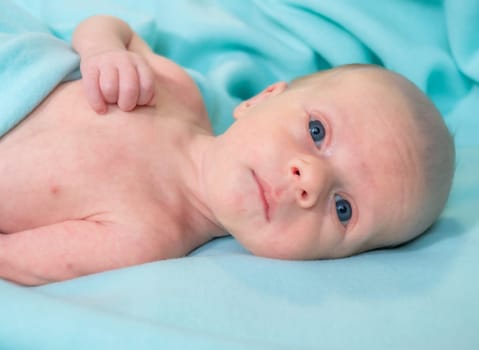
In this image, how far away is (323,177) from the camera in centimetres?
90

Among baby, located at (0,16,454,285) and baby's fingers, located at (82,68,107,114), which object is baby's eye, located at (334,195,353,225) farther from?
baby's fingers, located at (82,68,107,114)

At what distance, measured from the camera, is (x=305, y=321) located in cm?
78

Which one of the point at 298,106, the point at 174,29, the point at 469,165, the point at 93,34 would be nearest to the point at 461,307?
the point at 298,106

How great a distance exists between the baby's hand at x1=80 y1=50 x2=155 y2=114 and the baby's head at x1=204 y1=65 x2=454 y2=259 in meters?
0.18

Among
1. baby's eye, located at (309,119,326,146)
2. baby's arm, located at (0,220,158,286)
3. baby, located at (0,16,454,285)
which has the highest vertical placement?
baby's eye, located at (309,119,326,146)

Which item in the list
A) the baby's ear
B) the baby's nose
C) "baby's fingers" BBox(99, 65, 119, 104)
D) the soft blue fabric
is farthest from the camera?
the baby's ear

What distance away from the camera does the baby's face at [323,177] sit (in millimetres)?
928

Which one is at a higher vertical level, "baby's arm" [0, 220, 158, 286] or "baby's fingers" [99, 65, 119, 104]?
"baby's fingers" [99, 65, 119, 104]

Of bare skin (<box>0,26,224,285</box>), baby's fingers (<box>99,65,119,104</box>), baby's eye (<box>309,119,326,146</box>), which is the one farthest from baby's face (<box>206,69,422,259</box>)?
baby's fingers (<box>99,65,119,104</box>)

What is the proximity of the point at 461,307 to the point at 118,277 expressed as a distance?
1.59ft

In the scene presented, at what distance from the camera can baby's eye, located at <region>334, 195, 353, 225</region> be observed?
962 millimetres


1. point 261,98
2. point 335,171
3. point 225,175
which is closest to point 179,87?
point 261,98

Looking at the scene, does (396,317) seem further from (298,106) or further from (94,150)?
(94,150)

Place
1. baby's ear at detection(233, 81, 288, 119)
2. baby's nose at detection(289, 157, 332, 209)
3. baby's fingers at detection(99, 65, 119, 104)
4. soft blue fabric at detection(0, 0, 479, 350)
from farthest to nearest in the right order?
baby's ear at detection(233, 81, 288, 119) < baby's fingers at detection(99, 65, 119, 104) < baby's nose at detection(289, 157, 332, 209) < soft blue fabric at detection(0, 0, 479, 350)
